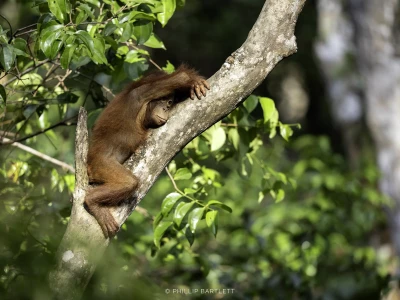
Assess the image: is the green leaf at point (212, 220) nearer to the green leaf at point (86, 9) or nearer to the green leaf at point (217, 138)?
the green leaf at point (217, 138)

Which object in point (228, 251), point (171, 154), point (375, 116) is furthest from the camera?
point (375, 116)

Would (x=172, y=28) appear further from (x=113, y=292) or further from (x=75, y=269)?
(x=113, y=292)

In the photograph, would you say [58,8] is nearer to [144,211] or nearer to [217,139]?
[217,139]

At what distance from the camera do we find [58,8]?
3.95 m

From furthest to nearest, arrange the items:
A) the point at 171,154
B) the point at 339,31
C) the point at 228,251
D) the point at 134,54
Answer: the point at 339,31
the point at 228,251
the point at 134,54
the point at 171,154

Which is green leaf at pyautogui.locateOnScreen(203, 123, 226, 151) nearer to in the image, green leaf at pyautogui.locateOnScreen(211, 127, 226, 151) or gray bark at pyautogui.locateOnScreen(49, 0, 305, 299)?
green leaf at pyautogui.locateOnScreen(211, 127, 226, 151)

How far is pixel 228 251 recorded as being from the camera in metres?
7.48

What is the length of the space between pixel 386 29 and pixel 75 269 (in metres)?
8.06

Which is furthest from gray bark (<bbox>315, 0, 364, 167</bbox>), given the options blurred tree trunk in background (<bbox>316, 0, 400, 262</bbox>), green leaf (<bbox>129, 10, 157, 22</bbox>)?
green leaf (<bbox>129, 10, 157, 22</bbox>)

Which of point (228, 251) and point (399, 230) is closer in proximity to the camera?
point (228, 251)

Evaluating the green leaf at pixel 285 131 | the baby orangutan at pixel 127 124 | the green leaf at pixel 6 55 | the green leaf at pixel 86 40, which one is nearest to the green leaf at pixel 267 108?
the green leaf at pixel 285 131

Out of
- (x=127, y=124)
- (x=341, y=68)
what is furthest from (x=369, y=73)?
(x=127, y=124)

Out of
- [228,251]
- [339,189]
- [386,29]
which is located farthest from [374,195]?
[386,29]

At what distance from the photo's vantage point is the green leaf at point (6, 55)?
3726 mm
